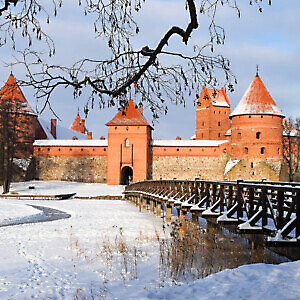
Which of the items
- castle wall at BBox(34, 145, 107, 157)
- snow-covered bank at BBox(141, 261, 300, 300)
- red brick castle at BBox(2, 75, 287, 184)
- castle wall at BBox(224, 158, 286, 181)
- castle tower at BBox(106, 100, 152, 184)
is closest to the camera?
snow-covered bank at BBox(141, 261, 300, 300)

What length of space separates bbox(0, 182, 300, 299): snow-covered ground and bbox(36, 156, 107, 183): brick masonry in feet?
70.1

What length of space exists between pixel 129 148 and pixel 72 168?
255 inches

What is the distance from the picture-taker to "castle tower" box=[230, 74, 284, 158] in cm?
3139

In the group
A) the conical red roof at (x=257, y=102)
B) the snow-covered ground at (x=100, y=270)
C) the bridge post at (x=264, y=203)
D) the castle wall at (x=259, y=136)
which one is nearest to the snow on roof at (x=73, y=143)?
the castle wall at (x=259, y=136)

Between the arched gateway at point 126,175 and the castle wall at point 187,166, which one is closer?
the castle wall at point 187,166

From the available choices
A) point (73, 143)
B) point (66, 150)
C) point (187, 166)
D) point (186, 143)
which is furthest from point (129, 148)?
point (66, 150)

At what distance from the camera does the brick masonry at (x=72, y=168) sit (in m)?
Result: 34.8

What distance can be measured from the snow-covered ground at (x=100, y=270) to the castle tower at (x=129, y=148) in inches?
768

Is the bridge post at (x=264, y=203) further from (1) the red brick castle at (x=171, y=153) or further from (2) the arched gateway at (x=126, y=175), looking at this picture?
(2) the arched gateway at (x=126, y=175)

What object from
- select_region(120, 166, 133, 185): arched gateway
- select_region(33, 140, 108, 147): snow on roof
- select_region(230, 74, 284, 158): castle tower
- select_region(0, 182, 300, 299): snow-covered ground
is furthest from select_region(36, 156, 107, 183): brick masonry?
select_region(0, 182, 300, 299): snow-covered ground

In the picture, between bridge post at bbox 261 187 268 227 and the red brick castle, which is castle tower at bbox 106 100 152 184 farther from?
bridge post at bbox 261 187 268 227

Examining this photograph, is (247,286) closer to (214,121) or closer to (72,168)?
(72,168)

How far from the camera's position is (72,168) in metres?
35.2

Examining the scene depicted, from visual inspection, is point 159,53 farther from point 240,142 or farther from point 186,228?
point 240,142
